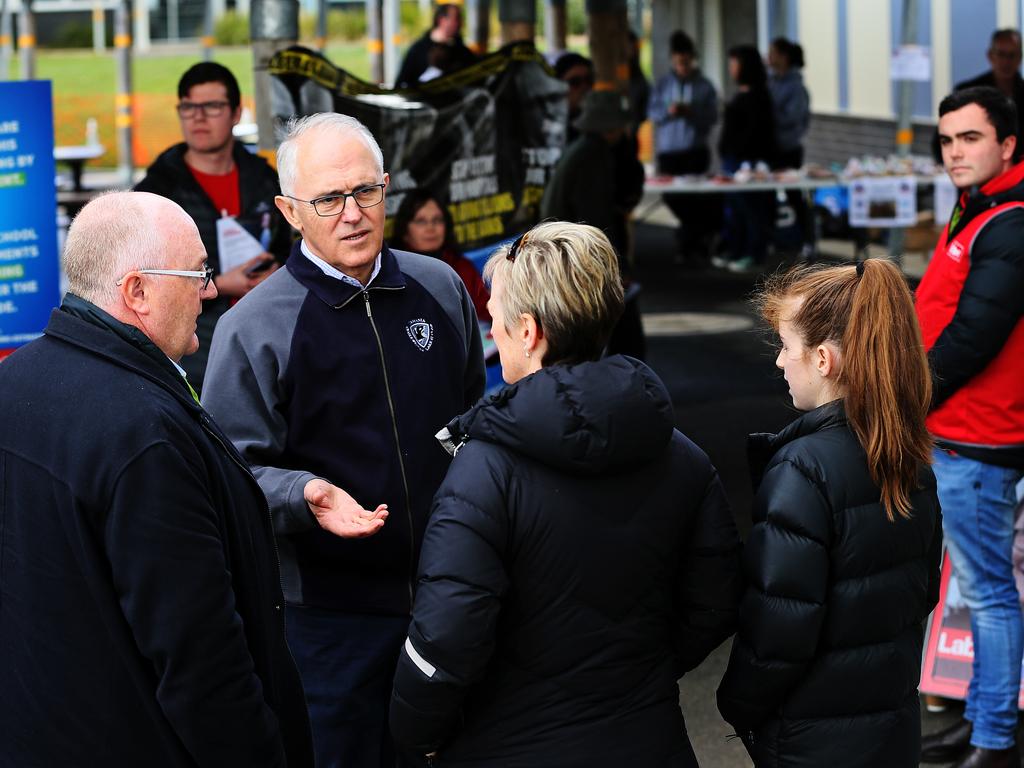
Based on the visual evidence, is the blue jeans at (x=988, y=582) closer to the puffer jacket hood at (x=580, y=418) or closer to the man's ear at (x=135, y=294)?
the puffer jacket hood at (x=580, y=418)

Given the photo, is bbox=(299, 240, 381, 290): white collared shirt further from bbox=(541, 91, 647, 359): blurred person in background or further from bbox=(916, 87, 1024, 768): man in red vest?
bbox=(541, 91, 647, 359): blurred person in background

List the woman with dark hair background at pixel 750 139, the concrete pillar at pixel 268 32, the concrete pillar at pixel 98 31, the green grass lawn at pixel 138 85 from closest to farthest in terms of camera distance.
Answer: the concrete pillar at pixel 268 32, the woman with dark hair background at pixel 750 139, the green grass lawn at pixel 138 85, the concrete pillar at pixel 98 31

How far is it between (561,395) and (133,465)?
0.74 meters

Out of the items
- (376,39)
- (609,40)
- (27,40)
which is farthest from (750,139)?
(27,40)

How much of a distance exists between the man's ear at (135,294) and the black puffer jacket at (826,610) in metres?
1.26

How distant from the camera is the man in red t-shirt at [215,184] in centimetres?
507

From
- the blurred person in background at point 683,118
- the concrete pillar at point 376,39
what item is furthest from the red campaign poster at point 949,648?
the concrete pillar at point 376,39

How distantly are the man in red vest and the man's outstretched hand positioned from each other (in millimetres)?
1940

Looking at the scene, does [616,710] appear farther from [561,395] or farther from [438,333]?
[438,333]

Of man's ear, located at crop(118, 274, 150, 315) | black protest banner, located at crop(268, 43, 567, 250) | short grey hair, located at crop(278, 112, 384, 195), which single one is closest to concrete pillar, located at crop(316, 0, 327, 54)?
black protest banner, located at crop(268, 43, 567, 250)

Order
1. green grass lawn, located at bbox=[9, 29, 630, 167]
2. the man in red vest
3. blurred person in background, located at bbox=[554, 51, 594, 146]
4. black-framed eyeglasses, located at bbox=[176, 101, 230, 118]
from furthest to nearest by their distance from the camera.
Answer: green grass lawn, located at bbox=[9, 29, 630, 167], blurred person in background, located at bbox=[554, 51, 594, 146], black-framed eyeglasses, located at bbox=[176, 101, 230, 118], the man in red vest

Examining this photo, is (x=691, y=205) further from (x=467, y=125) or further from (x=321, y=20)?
(x=467, y=125)

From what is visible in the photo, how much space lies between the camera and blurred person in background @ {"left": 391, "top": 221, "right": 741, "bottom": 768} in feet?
8.44

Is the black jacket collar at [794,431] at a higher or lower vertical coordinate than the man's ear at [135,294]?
lower
